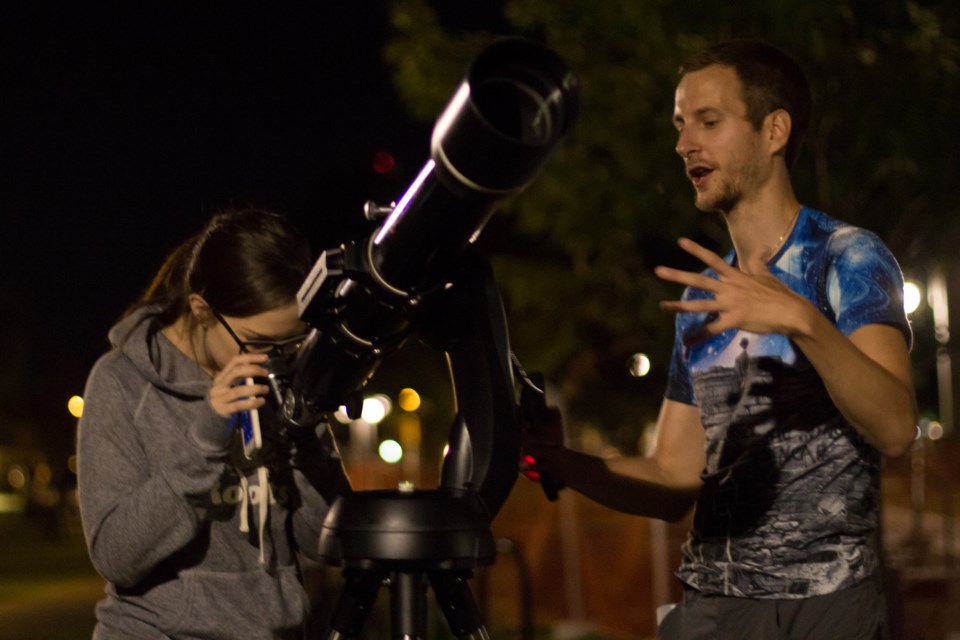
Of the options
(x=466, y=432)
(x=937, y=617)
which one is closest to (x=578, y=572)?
(x=937, y=617)

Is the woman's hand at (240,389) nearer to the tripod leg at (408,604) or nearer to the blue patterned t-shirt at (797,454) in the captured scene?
the tripod leg at (408,604)

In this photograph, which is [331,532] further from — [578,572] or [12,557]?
[12,557]

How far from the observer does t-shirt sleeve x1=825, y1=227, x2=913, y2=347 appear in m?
2.76

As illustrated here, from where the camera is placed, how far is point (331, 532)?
253 centimetres

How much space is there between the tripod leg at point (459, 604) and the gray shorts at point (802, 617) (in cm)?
70

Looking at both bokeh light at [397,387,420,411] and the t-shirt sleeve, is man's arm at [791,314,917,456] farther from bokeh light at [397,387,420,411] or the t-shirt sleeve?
bokeh light at [397,387,420,411]

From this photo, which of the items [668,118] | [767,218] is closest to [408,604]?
[767,218]

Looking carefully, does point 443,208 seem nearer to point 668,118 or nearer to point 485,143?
point 485,143

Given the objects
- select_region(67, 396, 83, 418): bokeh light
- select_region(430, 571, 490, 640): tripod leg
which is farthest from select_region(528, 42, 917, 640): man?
select_region(67, 396, 83, 418): bokeh light

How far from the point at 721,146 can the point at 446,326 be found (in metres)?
0.84

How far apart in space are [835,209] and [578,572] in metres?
4.99

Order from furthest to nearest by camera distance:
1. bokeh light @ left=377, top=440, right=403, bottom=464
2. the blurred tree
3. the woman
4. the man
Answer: the blurred tree → bokeh light @ left=377, top=440, right=403, bottom=464 → the woman → the man

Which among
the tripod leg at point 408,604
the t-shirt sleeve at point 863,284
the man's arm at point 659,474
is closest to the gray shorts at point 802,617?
the man's arm at point 659,474

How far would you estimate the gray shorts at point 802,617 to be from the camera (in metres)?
2.87
